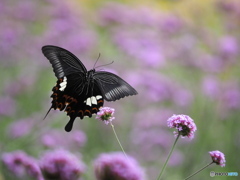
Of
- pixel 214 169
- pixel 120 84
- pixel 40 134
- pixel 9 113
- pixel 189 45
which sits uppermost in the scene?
pixel 189 45

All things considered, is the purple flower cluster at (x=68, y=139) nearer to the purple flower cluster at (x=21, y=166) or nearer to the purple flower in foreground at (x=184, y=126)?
the purple flower cluster at (x=21, y=166)

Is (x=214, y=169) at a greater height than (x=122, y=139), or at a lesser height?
lesser

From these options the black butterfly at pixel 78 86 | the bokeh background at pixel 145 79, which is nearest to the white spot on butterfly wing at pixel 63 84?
the black butterfly at pixel 78 86

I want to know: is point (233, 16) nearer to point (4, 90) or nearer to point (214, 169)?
point (214, 169)

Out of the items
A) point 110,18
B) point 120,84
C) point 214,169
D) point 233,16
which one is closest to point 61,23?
point 110,18

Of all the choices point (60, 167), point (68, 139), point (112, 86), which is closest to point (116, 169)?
point (60, 167)

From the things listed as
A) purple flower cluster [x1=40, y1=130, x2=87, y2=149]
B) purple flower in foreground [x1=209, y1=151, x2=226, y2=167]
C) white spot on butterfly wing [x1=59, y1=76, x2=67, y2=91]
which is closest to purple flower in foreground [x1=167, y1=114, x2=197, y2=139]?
purple flower in foreground [x1=209, y1=151, x2=226, y2=167]
